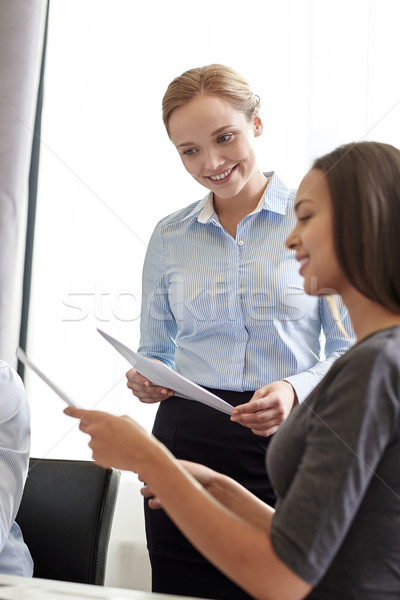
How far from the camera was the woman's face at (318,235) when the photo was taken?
83cm

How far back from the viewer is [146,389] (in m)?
1.40

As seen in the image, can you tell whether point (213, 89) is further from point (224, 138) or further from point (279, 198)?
point (279, 198)

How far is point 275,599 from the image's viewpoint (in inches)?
26.1

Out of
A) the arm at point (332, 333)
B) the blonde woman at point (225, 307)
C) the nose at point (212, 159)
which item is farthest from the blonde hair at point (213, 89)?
the arm at point (332, 333)

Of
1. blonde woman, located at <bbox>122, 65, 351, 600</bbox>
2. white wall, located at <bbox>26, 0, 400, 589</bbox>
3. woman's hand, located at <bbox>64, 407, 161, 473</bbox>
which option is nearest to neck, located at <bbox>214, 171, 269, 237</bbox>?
blonde woman, located at <bbox>122, 65, 351, 600</bbox>

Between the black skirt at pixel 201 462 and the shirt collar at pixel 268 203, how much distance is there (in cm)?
40

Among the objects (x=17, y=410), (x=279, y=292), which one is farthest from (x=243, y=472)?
(x=17, y=410)

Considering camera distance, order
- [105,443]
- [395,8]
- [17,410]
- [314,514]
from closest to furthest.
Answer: [314,514], [105,443], [17,410], [395,8]

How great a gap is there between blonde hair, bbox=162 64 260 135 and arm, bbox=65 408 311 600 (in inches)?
35.5

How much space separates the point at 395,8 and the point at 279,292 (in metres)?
1.15

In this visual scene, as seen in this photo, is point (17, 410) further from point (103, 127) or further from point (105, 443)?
point (103, 127)

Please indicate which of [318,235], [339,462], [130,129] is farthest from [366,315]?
[130,129]

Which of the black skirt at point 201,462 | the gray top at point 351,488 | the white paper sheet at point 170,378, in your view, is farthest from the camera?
the black skirt at point 201,462

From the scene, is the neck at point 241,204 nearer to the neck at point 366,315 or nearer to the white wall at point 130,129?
the white wall at point 130,129
